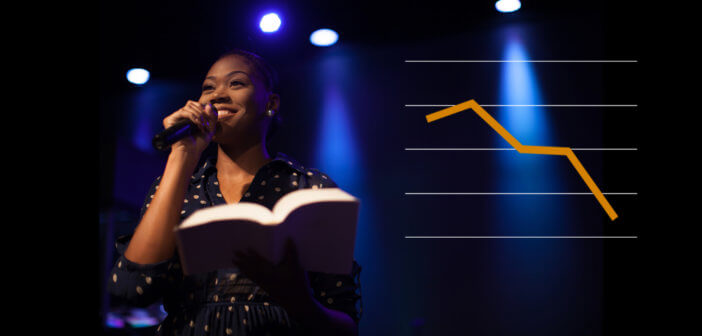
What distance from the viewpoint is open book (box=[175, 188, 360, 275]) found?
915mm

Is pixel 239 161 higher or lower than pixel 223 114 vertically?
lower

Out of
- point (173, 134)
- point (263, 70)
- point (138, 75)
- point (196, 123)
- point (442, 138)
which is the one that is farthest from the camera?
point (138, 75)

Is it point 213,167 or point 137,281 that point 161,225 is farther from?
point 213,167

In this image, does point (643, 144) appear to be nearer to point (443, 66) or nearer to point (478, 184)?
point (478, 184)

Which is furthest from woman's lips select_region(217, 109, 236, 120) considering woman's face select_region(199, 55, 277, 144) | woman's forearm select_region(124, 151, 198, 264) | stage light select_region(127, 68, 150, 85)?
stage light select_region(127, 68, 150, 85)

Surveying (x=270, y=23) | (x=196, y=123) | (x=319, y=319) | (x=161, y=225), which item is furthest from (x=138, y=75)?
(x=319, y=319)

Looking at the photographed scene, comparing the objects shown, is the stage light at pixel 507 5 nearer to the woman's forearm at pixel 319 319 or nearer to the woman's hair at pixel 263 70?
the woman's hair at pixel 263 70

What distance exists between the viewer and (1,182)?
3.14ft

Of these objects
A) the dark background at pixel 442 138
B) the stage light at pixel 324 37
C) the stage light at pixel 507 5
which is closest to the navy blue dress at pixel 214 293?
the dark background at pixel 442 138

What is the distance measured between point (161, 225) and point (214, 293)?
0.22 m

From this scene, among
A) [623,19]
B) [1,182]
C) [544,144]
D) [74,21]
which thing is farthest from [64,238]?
[623,19]

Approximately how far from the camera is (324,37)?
2148 millimetres

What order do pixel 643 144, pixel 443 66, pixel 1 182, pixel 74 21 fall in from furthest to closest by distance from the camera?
pixel 443 66 → pixel 643 144 → pixel 74 21 → pixel 1 182

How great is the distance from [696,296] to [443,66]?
1212 millimetres
